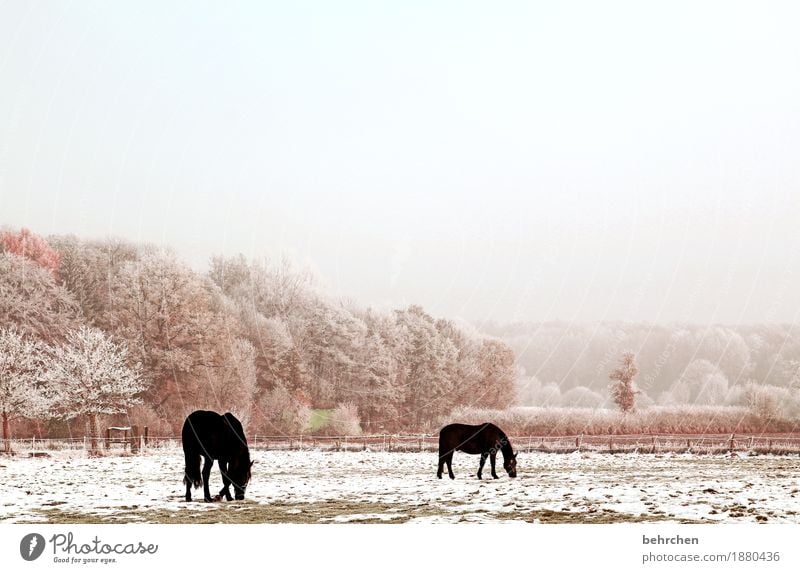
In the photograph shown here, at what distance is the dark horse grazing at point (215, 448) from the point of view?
1370cm

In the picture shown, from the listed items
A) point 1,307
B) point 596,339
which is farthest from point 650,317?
point 1,307

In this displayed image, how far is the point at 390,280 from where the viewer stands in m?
25.3

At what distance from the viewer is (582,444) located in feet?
80.0

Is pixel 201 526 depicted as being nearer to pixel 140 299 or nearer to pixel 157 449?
pixel 157 449

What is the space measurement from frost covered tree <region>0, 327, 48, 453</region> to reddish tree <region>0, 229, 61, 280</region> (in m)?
5.58

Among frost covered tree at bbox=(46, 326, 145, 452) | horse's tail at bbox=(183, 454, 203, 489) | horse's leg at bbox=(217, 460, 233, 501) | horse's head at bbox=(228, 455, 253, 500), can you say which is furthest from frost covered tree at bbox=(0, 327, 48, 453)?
horse's head at bbox=(228, 455, 253, 500)

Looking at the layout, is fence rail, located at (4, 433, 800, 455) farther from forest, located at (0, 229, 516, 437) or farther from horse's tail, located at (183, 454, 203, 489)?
horse's tail, located at (183, 454, 203, 489)

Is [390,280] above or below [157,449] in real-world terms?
above

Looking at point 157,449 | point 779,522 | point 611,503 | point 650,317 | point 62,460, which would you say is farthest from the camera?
point 650,317

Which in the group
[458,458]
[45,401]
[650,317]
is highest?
[650,317]

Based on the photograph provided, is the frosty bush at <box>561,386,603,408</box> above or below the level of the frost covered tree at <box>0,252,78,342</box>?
below

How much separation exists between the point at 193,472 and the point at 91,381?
1483cm

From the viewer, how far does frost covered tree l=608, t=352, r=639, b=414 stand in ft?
86.4

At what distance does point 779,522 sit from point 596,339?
18.4 metres
